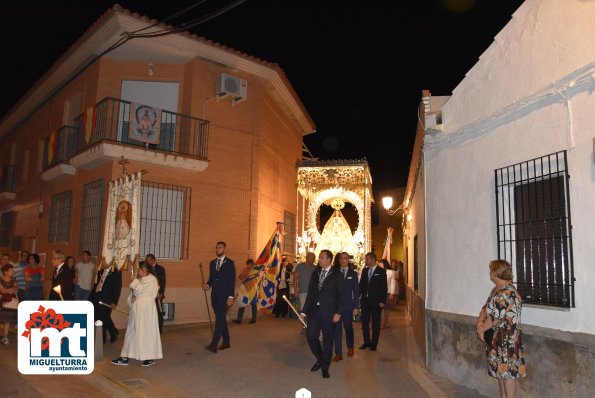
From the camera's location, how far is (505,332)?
5.00 metres

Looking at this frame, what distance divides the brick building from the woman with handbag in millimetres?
3324

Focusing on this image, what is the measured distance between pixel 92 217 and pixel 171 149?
2.87 metres

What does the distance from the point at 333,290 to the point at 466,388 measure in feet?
7.50

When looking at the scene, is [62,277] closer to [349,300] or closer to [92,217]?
[92,217]

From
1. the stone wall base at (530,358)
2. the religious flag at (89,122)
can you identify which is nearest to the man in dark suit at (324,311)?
the stone wall base at (530,358)

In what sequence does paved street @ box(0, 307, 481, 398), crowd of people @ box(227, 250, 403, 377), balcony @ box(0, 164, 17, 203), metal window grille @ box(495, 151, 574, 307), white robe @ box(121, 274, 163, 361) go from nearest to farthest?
metal window grille @ box(495, 151, 574, 307), paved street @ box(0, 307, 481, 398), crowd of people @ box(227, 250, 403, 377), white robe @ box(121, 274, 163, 361), balcony @ box(0, 164, 17, 203)

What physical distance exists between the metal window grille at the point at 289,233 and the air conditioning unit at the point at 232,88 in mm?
5314

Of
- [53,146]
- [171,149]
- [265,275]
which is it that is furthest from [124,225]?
[53,146]

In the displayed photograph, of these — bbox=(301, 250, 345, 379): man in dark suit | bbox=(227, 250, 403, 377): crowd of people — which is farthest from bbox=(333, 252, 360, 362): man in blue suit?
bbox=(301, 250, 345, 379): man in dark suit

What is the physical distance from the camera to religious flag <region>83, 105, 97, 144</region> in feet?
43.5

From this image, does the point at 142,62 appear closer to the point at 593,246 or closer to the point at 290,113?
the point at 290,113

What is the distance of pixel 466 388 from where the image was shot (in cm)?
655

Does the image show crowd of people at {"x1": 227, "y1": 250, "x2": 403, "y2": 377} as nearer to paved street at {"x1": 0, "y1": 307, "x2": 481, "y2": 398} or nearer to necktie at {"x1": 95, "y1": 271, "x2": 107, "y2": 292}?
paved street at {"x1": 0, "y1": 307, "x2": 481, "y2": 398}

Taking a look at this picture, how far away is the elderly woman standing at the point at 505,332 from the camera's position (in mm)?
4988
